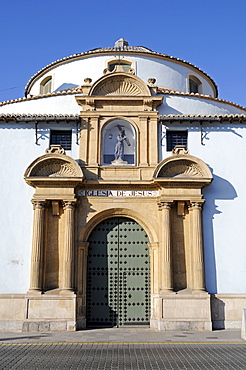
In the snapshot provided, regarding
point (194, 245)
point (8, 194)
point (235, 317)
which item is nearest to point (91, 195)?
point (8, 194)

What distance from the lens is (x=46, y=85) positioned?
2245cm

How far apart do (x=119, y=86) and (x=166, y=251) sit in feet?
21.9

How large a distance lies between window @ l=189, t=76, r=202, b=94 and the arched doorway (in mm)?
8984

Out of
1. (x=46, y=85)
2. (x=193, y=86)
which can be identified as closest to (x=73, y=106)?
(x=46, y=85)

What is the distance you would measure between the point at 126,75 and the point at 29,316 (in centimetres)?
954

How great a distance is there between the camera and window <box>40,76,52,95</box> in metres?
22.1

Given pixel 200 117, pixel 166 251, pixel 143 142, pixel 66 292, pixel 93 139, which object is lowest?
pixel 66 292

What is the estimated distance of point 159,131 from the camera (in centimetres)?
1686

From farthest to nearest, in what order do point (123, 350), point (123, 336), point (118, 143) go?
point (118, 143)
point (123, 336)
point (123, 350)

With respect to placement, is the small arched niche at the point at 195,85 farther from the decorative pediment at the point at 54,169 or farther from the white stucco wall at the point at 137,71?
the decorative pediment at the point at 54,169

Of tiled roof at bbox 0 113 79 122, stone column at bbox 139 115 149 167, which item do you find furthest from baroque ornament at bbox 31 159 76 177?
stone column at bbox 139 115 149 167

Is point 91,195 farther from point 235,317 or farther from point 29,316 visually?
point 235,317

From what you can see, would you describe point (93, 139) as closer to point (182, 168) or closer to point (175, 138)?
point (175, 138)

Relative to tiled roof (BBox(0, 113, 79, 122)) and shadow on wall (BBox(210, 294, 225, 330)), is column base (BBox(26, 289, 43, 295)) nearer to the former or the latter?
shadow on wall (BBox(210, 294, 225, 330))
